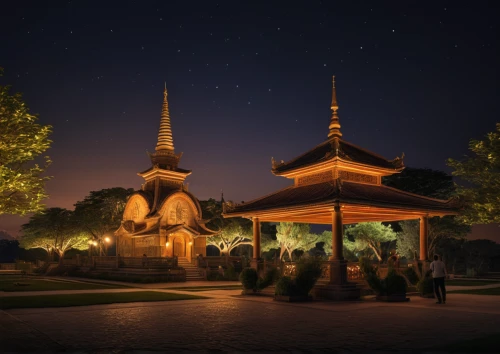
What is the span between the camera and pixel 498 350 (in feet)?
35.6

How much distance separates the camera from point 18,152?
21562 mm

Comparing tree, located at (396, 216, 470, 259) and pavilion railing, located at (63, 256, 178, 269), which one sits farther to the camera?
tree, located at (396, 216, 470, 259)

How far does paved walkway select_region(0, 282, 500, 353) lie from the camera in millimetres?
11320

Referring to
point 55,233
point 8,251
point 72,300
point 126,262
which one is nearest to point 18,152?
point 72,300

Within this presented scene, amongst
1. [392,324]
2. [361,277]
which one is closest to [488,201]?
[361,277]

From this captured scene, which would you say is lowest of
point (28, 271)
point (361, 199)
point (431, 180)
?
point (28, 271)

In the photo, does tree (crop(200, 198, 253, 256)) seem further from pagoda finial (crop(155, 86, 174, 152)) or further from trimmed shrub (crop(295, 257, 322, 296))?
trimmed shrub (crop(295, 257, 322, 296))

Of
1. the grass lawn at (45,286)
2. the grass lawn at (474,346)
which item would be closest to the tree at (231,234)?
the grass lawn at (45,286)

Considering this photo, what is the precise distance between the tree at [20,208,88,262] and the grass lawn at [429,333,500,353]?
192 feet

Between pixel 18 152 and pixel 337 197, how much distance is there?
13606 mm

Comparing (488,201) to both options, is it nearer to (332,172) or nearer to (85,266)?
(332,172)

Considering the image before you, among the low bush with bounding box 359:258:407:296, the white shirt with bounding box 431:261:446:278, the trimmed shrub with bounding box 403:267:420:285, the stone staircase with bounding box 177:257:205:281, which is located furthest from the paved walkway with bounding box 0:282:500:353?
the stone staircase with bounding box 177:257:205:281

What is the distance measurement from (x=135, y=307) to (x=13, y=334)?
6.82m

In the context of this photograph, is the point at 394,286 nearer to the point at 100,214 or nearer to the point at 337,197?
the point at 337,197
